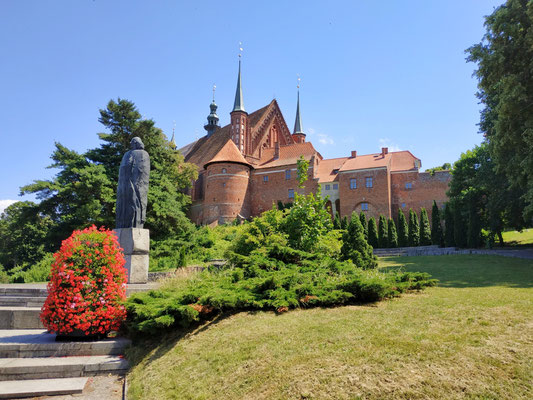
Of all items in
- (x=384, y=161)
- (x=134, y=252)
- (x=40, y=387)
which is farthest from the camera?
(x=384, y=161)

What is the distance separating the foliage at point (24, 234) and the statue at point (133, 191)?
17091 mm

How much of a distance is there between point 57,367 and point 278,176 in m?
39.6

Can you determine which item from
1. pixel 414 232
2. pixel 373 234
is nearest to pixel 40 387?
pixel 373 234

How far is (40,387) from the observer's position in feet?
15.2

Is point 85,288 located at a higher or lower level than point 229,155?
lower

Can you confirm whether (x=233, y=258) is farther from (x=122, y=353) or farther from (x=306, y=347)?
(x=306, y=347)

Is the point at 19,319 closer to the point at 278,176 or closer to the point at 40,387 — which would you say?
the point at 40,387

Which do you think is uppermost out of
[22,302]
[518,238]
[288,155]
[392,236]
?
[288,155]

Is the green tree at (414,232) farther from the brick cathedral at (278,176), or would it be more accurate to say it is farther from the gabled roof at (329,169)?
the gabled roof at (329,169)

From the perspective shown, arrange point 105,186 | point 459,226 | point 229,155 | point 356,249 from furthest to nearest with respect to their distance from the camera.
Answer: point 229,155
point 459,226
point 105,186
point 356,249

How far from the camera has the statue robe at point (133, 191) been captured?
9.52m

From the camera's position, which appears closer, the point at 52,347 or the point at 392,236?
the point at 52,347

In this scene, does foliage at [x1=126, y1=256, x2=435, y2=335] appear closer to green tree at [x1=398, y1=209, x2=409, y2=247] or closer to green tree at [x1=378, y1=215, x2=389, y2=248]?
green tree at [x1=378, y1=215, x2=389, y2=248]

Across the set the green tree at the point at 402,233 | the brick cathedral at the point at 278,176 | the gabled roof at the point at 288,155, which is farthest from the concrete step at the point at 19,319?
the gabled roof at the point at 288,155
